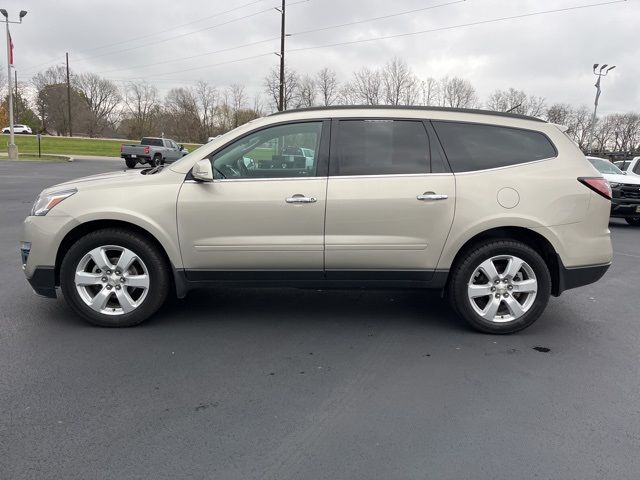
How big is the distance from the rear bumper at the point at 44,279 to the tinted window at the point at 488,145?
347 centimetres

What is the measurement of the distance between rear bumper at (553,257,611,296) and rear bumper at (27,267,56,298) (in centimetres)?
427

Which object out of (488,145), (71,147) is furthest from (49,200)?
(71,147)

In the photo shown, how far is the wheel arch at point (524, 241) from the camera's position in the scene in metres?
4.33

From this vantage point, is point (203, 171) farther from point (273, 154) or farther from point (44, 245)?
point (44, 245)

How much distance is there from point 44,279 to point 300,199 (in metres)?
2.24

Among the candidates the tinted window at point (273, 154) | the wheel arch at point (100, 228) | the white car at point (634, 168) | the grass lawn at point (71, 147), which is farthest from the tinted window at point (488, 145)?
the grass lawn at point (71, 147)

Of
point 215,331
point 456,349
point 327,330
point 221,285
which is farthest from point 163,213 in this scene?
point 456,349

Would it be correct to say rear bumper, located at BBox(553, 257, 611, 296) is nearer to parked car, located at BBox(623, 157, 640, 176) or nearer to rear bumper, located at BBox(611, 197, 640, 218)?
rear bumper, located at BBox(611, 197, 640, 218)

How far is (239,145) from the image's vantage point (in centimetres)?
430

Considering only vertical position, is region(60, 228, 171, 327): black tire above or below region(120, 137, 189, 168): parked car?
below

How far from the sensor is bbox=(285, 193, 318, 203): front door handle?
4129 millimetres

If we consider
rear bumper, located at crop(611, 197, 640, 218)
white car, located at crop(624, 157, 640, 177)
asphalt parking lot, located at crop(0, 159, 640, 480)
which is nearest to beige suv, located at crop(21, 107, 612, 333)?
asphalt parking lot, located at crop(0, 159, 640, 480)

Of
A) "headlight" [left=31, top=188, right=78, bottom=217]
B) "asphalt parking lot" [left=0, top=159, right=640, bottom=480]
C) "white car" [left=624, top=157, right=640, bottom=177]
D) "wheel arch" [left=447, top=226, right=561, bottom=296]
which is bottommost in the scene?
"asphalt parking lot" [left=0, top=159, right=640, bottom=480]

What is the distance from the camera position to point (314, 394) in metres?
3.25
